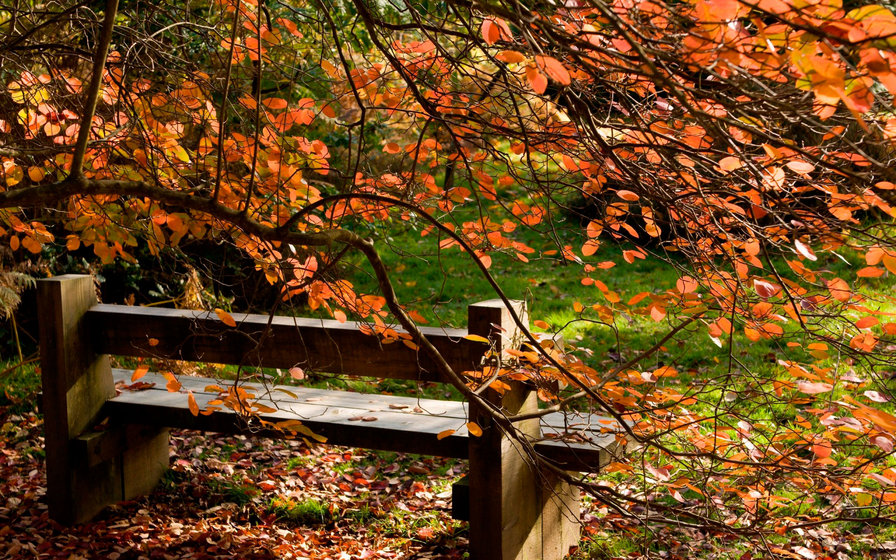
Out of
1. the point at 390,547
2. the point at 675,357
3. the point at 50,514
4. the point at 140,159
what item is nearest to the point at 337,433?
the point at 390,547

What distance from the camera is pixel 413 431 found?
3.30 metres

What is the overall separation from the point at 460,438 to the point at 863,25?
7.83 feet

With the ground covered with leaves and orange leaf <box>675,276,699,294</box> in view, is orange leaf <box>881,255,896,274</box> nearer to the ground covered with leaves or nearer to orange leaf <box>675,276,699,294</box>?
orange leaf <box>675,276,699,294</box>

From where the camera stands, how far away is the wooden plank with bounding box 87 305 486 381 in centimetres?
319

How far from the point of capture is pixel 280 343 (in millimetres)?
3492

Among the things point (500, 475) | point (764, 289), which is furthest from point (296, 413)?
point (764, 289)

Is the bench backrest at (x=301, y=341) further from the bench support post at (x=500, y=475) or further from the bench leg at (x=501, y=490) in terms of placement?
the bench leg at (x=501, y=490)

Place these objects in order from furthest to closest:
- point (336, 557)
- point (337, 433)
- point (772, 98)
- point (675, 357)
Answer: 1. point (675, 357)
2. point (336, 557)
3. point (337, 433)
4. point (772, 98)

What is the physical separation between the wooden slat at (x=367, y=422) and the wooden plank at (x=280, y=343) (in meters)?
0.23

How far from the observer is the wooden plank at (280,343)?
10.5 ft

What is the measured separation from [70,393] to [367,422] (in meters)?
1.58

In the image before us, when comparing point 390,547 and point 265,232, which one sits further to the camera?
point 390,547

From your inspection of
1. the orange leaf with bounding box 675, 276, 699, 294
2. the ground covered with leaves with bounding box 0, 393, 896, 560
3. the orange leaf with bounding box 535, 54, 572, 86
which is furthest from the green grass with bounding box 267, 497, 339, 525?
the orange leaf with bounding box 535, 54, 572, 86

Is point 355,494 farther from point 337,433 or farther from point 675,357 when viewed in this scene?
point 675,357
